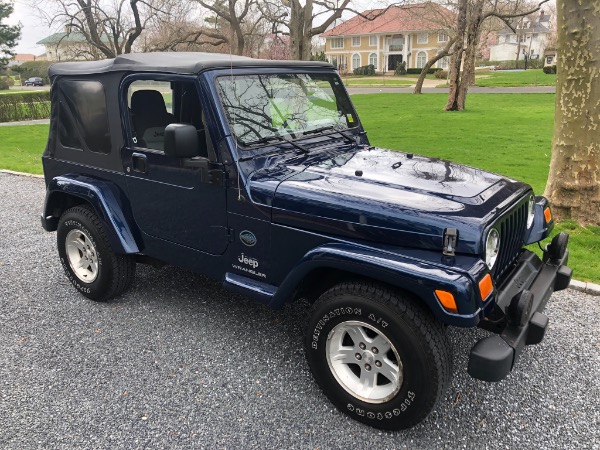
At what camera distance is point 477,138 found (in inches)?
478

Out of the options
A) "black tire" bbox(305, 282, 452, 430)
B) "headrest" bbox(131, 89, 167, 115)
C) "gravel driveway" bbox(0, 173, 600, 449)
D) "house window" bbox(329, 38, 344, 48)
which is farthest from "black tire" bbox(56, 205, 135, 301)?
"house window" bbox(329, 38, 344, 48)

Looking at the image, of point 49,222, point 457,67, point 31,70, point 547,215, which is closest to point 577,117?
point 547,215

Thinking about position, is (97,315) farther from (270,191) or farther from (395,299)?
(395,299)

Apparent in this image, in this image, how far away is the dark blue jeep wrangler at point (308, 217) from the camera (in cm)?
253

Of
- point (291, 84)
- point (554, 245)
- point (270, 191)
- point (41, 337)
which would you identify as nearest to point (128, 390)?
point (41, 337)

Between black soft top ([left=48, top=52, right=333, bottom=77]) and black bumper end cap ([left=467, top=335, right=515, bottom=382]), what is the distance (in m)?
2.30

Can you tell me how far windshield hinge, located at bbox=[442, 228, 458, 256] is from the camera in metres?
2.46

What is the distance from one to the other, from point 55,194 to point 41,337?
1244 millimetres

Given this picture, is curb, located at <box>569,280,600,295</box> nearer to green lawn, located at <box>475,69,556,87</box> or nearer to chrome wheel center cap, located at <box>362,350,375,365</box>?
chrome wheel center cap, located at <box>362,350,375,365</box>

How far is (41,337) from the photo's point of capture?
12.4ft

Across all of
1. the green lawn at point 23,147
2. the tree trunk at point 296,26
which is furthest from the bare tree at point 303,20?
the green lawn at point 23,147

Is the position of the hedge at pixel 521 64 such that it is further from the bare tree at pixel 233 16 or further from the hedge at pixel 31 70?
the hedge at pixel 31 70

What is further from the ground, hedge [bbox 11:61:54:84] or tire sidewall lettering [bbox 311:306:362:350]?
hedge [bbox 11:61:54:84]

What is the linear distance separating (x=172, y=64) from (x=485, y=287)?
2.44 m
